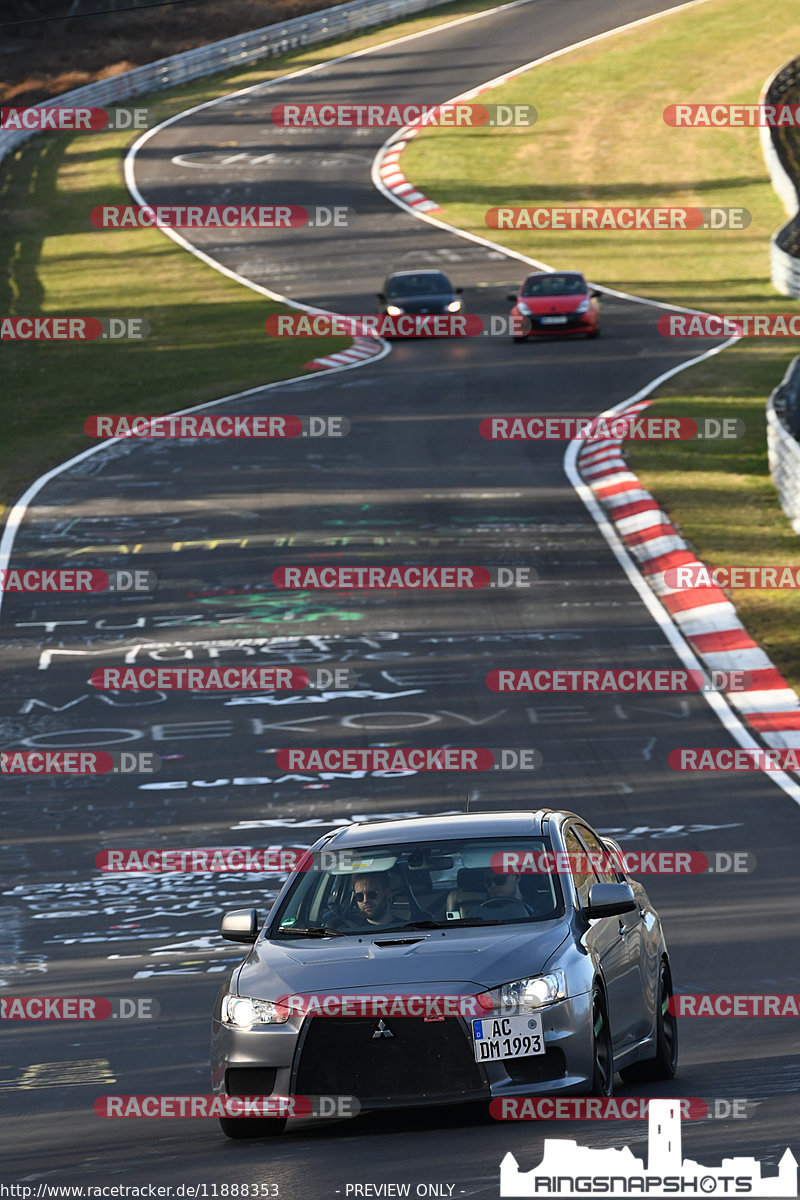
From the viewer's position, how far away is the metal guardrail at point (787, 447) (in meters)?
23.3

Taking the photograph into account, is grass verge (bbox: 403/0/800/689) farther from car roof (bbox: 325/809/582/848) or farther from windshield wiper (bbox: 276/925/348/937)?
windshield wiper (bbox: 276/925/348/937)

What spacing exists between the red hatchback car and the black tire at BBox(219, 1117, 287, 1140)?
30.9 metres

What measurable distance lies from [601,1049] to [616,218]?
45.6 metres

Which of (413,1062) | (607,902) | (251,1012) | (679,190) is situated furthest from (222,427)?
(679,190)

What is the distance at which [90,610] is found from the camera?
872 inches

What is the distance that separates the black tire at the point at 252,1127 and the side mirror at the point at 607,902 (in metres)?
1.52

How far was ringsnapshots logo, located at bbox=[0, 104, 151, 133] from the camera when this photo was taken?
212ft

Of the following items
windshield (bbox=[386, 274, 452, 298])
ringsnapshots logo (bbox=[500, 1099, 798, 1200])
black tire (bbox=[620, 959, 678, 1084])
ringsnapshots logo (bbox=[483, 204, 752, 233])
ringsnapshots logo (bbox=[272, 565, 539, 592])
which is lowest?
black tire (bbox=[620, 959, 678, 1084])

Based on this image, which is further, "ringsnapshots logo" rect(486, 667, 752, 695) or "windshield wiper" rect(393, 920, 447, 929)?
"ringsnapshots logo" rect(486, 667, 752, 695)

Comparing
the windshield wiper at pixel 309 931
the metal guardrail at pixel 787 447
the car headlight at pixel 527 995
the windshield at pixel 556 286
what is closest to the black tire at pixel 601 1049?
the car headlight at pixel 527 995

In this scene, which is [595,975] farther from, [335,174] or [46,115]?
[46,115]

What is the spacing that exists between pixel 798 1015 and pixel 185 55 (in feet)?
214

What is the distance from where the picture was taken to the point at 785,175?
2068 inches

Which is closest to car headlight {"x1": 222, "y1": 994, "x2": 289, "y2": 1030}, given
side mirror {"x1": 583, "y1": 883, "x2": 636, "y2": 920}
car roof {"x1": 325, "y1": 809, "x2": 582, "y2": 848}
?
car roof {"x1": 325, "y1": 809, "x2": 582, "y2": 848}
